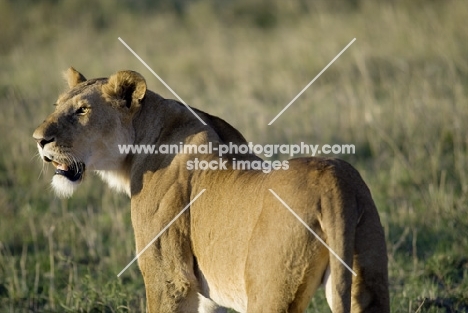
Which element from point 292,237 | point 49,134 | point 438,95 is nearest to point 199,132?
point 49,134

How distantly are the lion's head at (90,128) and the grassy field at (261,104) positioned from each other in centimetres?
74

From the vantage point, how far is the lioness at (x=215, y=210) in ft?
10.7

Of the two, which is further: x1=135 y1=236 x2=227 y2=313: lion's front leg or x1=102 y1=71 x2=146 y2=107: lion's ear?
x1=102 y1=71 x2=146 y2=107: lion's ear

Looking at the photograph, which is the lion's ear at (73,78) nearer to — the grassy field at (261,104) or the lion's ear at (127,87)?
the lion's ear at (127,87)

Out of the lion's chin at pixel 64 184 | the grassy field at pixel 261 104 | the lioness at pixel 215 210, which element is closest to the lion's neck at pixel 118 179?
the lioness at pixel 215 210

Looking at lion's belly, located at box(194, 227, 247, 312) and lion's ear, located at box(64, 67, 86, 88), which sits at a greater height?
lion's ear, located at box(64, 67, 86, 88)

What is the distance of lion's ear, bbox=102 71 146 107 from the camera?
14.2 ft

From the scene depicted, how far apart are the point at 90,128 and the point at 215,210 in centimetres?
87

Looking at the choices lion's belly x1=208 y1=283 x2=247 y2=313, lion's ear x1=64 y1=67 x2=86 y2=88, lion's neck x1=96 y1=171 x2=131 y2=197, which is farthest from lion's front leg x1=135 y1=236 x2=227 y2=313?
lion's ear x1=64 y1=67 x2=86 y2=88

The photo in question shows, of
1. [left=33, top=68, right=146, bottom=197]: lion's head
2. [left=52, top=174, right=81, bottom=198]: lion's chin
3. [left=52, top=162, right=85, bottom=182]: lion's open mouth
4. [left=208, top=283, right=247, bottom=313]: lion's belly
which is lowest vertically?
[left=208, top=283, right=247, bottom=313]: lion's belly

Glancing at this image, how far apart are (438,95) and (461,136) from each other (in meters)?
1.11

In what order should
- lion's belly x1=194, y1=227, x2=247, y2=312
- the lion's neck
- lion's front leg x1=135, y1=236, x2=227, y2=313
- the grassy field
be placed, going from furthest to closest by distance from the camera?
the grassy field
the lion's neck
lion's front leg x1=135, y1=236, x2=227, y2=313
lion's belly x1=194, y1=227, x2=247, y2=312

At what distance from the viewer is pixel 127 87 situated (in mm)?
4391

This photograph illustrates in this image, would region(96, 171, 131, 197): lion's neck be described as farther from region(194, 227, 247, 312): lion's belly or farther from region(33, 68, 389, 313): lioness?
region(194, 227, 247, 312): lion's belly
